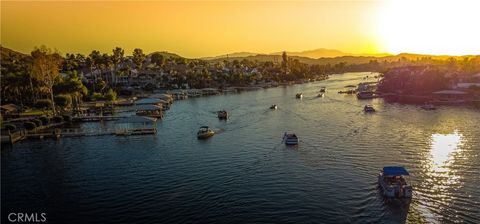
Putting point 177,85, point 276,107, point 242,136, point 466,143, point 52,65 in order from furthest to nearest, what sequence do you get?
point 177,85 < point 276,107 < point 52,65 < point 242,136 < point 466,143

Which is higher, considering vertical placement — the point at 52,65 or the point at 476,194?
the point at 52,65

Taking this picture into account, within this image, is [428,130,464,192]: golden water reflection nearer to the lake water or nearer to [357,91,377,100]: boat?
the lake water

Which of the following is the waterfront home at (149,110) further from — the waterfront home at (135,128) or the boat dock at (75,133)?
the boat dock at (75,133)

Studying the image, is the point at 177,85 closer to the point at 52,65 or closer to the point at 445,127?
the point at 52,65

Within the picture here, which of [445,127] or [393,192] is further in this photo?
[445,127]

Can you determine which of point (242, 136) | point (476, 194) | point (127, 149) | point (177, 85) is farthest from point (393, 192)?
point (177, 85)
